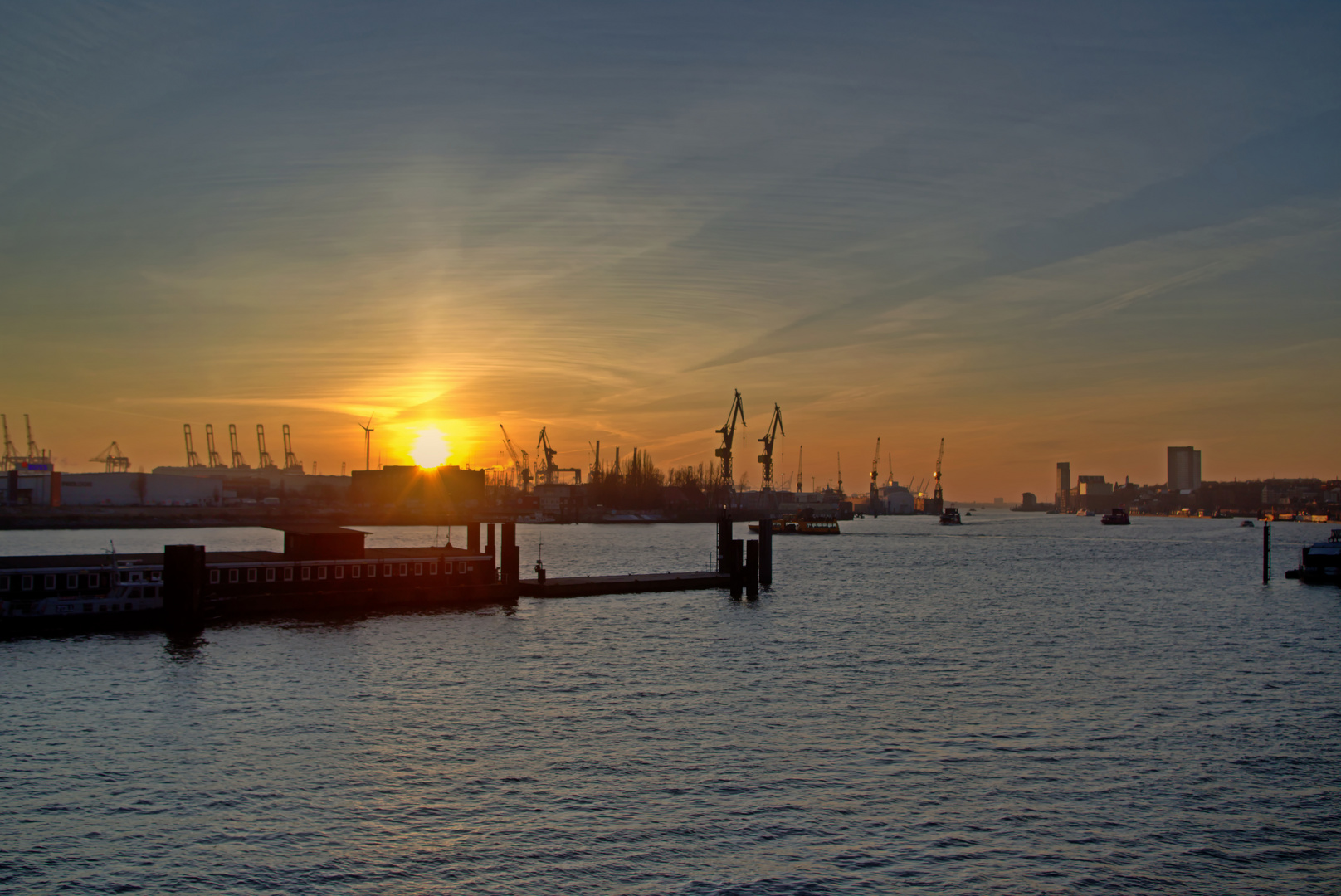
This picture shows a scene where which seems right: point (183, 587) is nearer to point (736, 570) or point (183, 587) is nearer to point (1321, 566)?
point (736, 570)

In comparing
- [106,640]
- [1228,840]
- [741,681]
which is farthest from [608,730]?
[106,640]

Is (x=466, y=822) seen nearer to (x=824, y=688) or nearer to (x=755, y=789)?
(x=755, y=789)

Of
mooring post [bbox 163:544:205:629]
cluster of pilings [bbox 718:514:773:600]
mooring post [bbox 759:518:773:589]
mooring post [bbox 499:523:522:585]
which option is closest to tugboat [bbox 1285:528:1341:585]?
mooring post [bbox 759:518:773:589]

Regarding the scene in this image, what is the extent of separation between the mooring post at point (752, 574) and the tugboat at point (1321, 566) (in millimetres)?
45168

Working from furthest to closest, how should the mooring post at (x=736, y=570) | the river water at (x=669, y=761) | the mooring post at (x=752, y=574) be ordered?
the mooring post at (x=736, y=570)
the mooring post at (x=752, y=574)
the river water at (x=669, y=761)

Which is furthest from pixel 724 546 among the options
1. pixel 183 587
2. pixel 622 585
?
pixel 183 587

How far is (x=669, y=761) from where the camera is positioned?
77.0 ft

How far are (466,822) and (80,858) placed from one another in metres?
6.64

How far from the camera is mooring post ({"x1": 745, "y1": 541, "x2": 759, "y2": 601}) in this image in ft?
202

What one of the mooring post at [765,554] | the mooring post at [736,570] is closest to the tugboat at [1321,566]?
the mooring post at [765,554]

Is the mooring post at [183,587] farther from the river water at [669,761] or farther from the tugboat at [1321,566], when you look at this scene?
the tugboat at [1321,566]

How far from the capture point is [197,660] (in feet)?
121

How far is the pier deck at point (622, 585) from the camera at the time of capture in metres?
57.3

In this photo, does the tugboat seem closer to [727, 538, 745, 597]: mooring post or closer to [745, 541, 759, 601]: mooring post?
[745, 541, 759, 601]: mooring post
